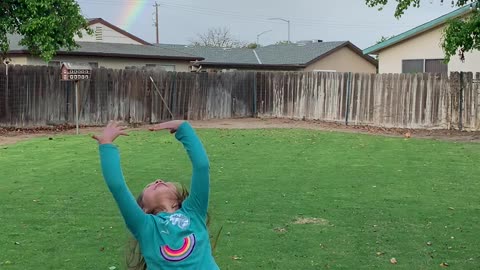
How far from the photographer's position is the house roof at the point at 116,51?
26256mm

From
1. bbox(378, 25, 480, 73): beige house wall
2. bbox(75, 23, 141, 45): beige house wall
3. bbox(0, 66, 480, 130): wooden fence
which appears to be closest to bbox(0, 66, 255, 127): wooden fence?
bbox(0, 66, 480, 130): wooden fence

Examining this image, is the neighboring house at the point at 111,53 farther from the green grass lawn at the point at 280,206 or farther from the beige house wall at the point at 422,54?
the green grass lawn at the point at 280,206

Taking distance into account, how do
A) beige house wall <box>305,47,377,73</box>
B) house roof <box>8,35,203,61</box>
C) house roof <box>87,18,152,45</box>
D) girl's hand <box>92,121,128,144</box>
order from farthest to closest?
beige house wall <box>305,47,377,73</box>
house roof <box>87,18,152,45</box>
house roof <box>8,35,203,61</box>
girl's hand <box>92,121,128,144</box>

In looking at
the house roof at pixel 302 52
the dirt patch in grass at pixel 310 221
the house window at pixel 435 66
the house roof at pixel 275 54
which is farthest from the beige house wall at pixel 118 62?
the dirt patch in grass at pixel 310 221

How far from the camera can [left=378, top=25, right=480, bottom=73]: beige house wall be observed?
73.4 feet

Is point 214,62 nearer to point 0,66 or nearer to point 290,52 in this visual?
point 290,52

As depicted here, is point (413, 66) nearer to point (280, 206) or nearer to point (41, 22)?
point (41, 22)

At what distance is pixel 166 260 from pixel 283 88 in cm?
2153

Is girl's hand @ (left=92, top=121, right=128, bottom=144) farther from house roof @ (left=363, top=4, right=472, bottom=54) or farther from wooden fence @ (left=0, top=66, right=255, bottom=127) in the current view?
house roof @ (left=363, top=4, right=472, bottom=54)

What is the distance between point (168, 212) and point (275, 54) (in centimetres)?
3533

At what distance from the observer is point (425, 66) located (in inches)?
942

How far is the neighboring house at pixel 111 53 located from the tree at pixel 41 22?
5.80 meters

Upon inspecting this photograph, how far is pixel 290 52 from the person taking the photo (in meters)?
36.9

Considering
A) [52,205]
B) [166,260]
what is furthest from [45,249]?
[166,260]
